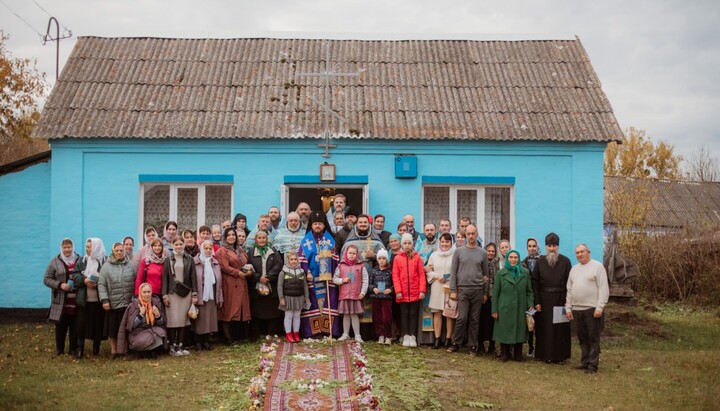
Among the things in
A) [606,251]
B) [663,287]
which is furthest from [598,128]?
[663,287]

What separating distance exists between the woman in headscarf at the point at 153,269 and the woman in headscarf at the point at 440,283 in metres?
3.74

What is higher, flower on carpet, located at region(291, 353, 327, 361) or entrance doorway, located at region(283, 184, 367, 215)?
entrance doorway, located at region(283, 184, 367, 215)

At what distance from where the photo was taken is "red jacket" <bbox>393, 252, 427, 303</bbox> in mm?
11352

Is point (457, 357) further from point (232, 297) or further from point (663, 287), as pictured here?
point (663, 287)

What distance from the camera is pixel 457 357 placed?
1089cm

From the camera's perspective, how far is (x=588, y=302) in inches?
404

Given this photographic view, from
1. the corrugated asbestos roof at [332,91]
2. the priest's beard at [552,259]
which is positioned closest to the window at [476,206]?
the corrugated asbestos roof at [332,91]

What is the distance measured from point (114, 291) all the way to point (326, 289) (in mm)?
2983

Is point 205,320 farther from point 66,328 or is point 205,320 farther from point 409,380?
point 409,380

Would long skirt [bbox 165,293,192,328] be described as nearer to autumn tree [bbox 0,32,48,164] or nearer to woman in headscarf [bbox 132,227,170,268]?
woman in headscarf [bbox 132,227,170,268]

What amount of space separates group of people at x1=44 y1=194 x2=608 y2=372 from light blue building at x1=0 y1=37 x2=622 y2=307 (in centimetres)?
174

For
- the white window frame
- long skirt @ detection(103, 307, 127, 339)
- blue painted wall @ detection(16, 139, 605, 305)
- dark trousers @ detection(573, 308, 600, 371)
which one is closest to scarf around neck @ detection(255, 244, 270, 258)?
long skirt @ detection(103, 307, 127, 339)

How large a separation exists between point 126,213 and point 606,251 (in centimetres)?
1026

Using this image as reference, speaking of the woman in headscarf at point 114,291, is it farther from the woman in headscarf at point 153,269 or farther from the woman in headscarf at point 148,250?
the woman in headscarf at point 148,250
